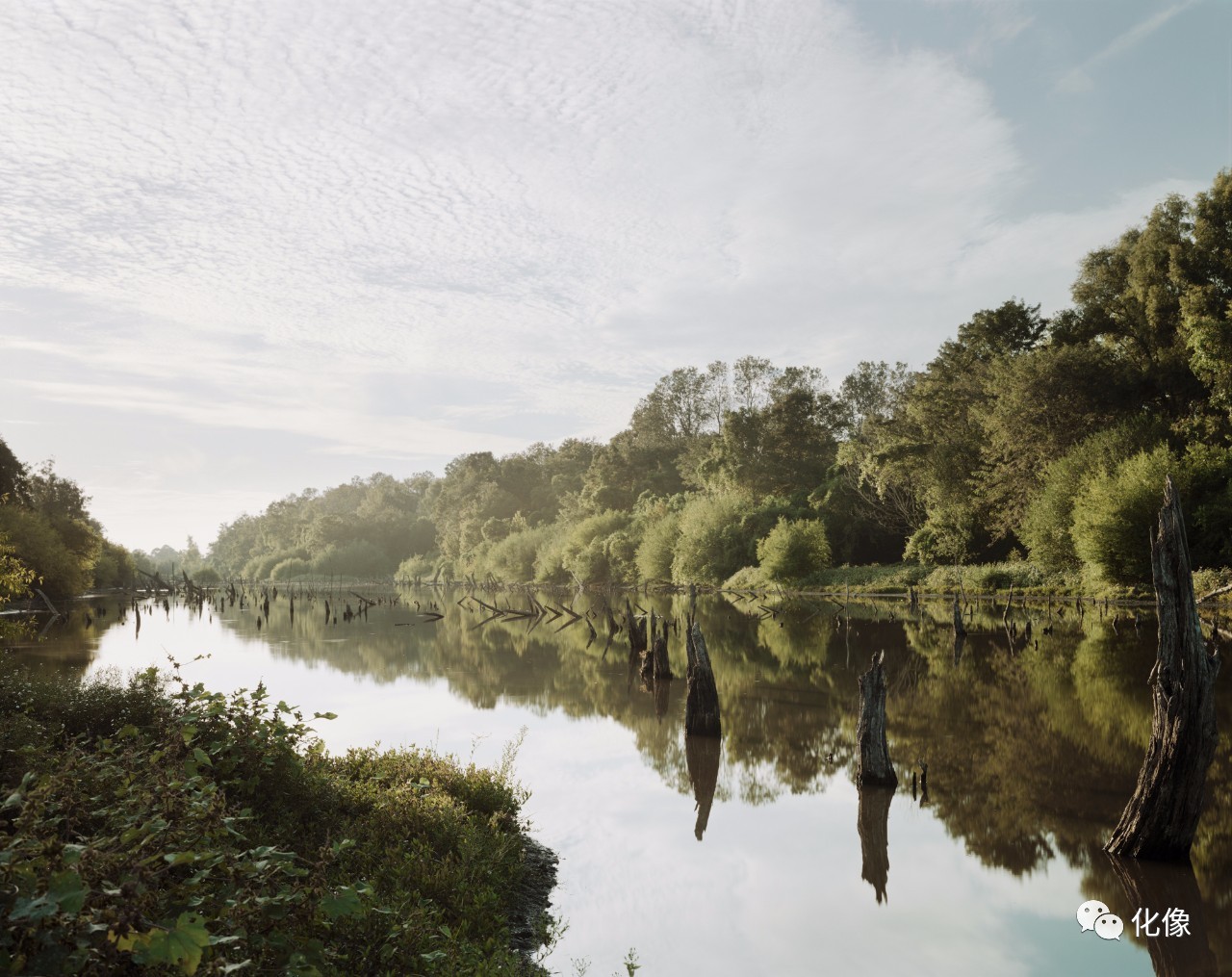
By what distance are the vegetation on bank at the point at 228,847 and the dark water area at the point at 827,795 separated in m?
1.75

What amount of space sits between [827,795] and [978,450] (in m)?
49.7

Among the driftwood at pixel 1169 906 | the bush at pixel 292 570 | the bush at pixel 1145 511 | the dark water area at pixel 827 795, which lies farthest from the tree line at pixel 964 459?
the bush at pixel 292 570

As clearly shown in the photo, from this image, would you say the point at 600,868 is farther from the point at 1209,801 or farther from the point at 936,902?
the point at 1209,801

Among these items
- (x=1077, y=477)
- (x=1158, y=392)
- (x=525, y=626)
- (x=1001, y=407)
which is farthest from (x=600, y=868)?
(x=1158, y=392)

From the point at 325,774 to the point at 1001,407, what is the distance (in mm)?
49836

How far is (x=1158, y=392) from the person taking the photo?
5131 cm

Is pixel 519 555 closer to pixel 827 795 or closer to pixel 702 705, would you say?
pixel 702 705

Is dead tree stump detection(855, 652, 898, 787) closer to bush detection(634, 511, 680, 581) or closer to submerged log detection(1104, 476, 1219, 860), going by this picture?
submerged log detection(1104, 476, 1219, 860)

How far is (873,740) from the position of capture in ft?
47.8

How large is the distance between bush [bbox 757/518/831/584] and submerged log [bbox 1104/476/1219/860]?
5280cm

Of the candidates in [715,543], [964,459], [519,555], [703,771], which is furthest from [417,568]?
[703,771]

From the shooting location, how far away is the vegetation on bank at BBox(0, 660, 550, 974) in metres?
4.39

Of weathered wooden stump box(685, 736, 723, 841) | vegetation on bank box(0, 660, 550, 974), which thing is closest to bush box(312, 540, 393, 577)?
weathered wooden stump box(685, 736, 723, 841)

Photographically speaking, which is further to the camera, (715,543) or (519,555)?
(519,555)
